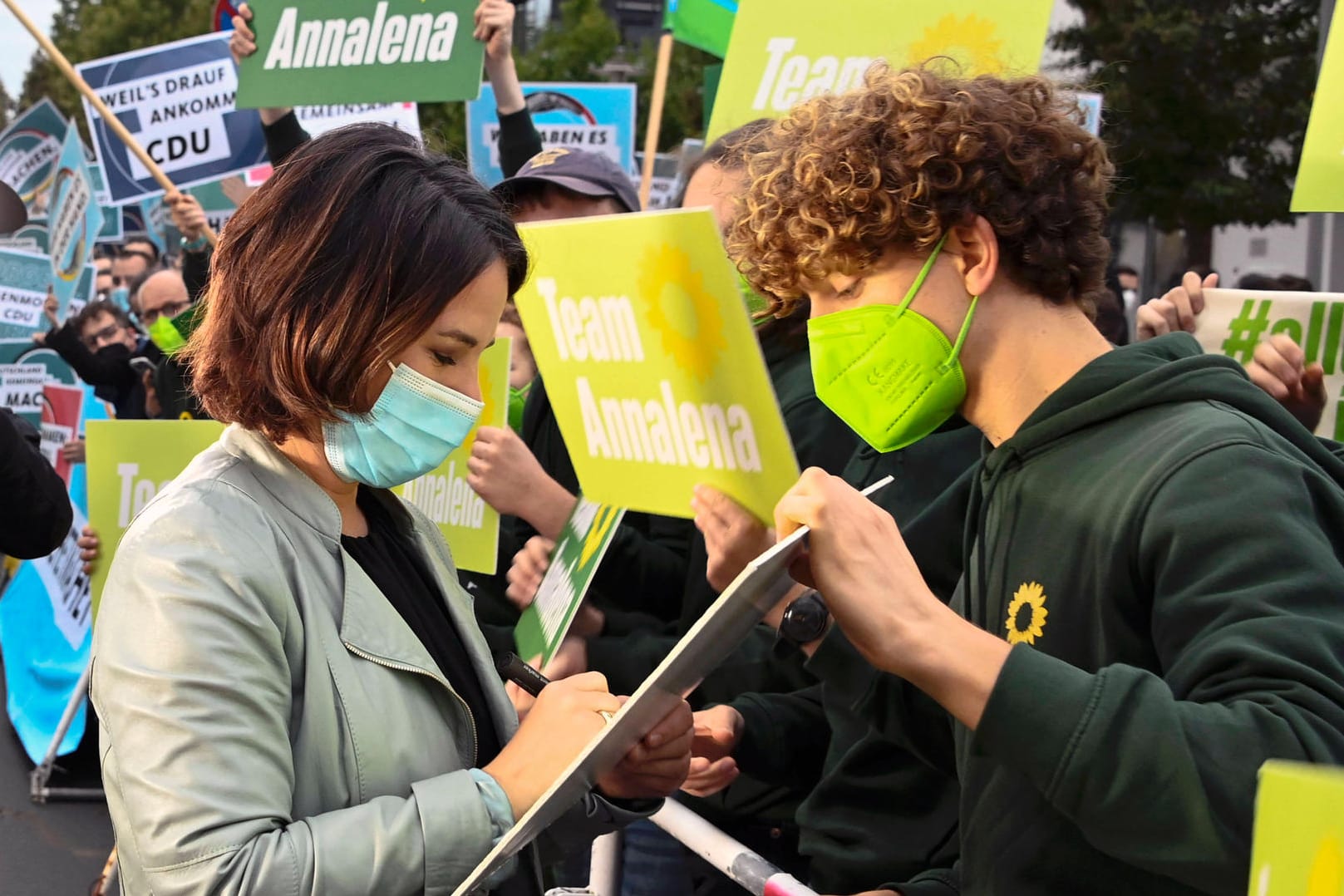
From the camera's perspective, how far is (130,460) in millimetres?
4617

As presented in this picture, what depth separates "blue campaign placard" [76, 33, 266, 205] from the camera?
746 cm

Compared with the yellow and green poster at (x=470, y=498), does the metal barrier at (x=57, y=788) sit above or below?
below

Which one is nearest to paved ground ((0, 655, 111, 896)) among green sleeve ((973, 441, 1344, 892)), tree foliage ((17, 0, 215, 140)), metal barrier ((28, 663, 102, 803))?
metal barrier ((28, 663, 102, 803))

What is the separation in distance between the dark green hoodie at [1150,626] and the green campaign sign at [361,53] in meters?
3.24

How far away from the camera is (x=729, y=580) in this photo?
2283 mm

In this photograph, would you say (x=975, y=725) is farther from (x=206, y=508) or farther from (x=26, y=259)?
(x=26, y=259)

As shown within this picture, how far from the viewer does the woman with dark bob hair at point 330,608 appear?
171 cm

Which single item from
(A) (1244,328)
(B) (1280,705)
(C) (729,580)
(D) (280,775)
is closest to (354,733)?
(D) (280,775)

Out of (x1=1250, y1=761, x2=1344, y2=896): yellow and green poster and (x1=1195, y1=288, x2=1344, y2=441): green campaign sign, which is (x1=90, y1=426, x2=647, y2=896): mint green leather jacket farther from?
(x1=1195, y1=288, x2=1344, y2=441): green campaign sign

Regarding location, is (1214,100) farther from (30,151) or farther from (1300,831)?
(1300,831)

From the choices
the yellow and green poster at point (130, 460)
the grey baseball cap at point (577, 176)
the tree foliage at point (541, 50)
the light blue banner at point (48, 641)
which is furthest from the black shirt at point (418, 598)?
the tree foliage at point (541, 50)

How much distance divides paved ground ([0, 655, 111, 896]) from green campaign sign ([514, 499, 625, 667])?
3795 mm

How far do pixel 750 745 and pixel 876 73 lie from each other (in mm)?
1308

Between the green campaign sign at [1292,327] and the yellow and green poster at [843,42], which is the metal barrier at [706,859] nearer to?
the green campaign sign at [1292,327]
